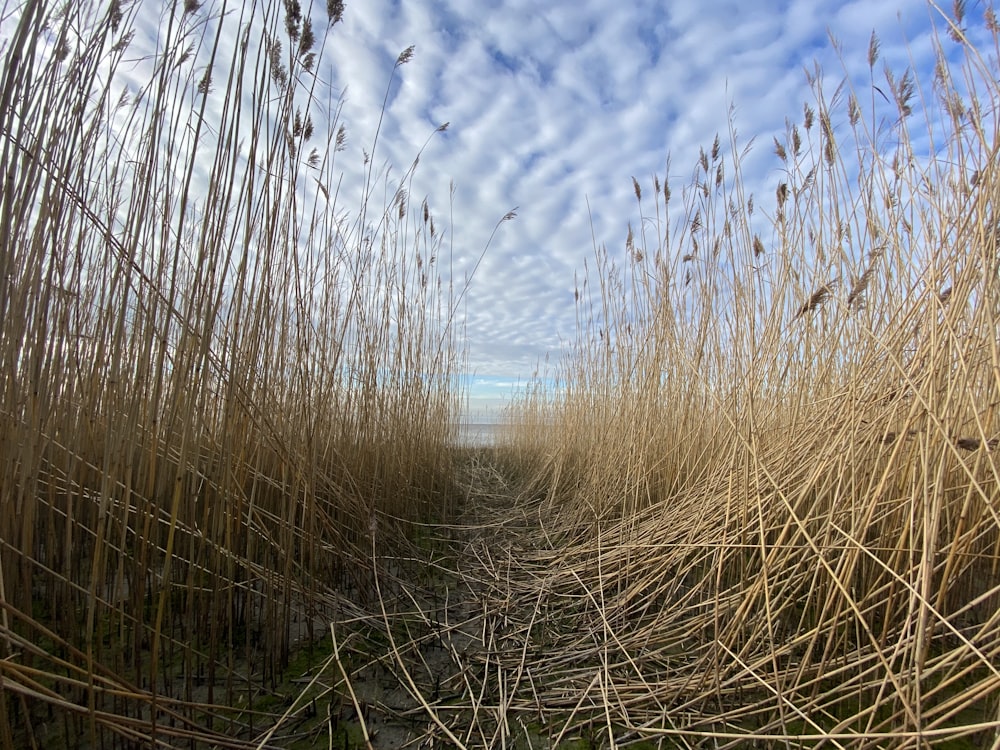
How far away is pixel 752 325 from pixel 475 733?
123 centimetres

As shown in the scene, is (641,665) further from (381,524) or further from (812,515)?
(381,524)

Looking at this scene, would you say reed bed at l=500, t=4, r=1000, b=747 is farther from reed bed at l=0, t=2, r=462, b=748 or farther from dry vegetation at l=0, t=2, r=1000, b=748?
reed bed at l=0, t=2, r=462, b=748

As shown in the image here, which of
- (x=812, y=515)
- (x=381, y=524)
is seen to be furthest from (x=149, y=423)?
(x=812, y=515)

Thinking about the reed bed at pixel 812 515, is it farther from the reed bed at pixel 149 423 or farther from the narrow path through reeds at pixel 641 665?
the reed bed at pixel 149 423

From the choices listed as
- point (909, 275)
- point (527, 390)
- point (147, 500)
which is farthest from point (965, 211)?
point (527, 390)

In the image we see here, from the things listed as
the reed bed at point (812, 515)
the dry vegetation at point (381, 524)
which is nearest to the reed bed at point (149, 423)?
the dry vegetation at point (381, 524)

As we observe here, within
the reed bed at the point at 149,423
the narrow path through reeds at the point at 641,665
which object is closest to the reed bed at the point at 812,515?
the narrow path through reeds at the point at 641,665

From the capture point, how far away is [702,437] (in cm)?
187

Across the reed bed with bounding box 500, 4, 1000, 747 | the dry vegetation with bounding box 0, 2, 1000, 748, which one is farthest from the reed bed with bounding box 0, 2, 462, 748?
the reed bed with bounding box 500, 4, 1000, 747

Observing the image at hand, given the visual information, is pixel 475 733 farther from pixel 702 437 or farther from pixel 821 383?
pixel 702 437

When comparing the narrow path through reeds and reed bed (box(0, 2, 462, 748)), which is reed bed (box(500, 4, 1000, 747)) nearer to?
the narrow path through reeds

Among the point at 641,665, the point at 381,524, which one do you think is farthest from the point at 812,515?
the point at 381,524

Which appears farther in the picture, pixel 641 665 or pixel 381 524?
pixel 381 524

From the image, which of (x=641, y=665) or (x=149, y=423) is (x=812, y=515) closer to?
(x=641, y=665)
